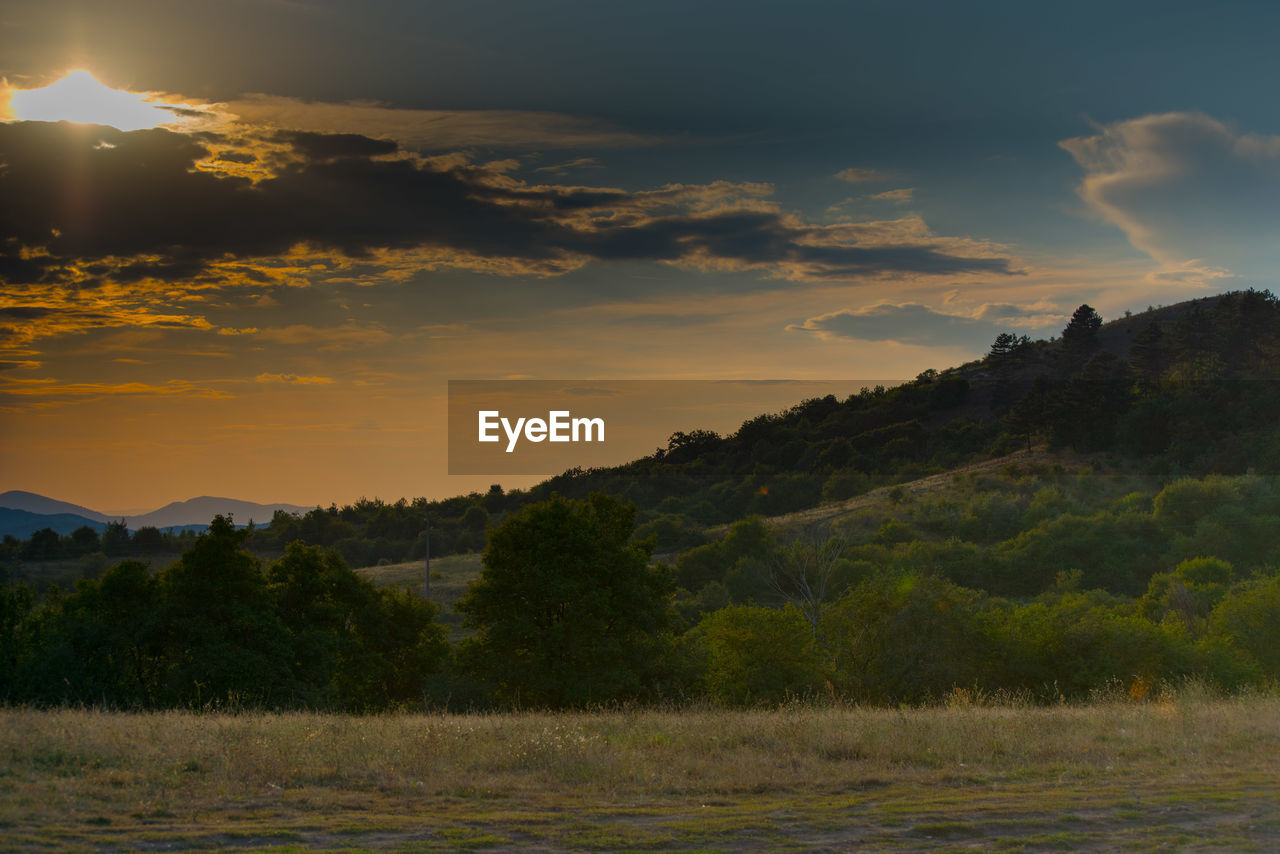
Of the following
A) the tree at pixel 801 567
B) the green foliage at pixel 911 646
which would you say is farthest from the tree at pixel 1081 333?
the green foliage at pixel 911 646

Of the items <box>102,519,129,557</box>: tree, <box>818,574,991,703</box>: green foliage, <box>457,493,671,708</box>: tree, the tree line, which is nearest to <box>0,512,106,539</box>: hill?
<box>102,519,129,557</box>: tree

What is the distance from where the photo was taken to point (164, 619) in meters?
29.4

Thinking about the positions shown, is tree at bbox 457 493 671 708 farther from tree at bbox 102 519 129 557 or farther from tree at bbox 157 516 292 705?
tree at bbox 102 519 129 557

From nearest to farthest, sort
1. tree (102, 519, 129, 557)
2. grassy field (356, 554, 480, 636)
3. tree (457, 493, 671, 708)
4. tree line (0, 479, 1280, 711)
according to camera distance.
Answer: tree line (0, 479, 1280, 711), tree (457, 493, 671, 708), grassy field (356, 554, 480, 636), tree (102, 519, 129, 557)

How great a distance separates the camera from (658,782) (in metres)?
10.9

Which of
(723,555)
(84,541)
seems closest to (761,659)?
(723,555)

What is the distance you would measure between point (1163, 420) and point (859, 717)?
87.7 meters

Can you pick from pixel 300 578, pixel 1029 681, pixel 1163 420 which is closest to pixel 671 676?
pixel 1029 681

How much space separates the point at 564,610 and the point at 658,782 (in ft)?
70.9

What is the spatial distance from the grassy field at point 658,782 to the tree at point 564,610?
602 inches

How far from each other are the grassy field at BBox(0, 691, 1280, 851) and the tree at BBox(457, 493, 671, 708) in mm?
15302

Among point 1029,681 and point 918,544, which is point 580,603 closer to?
point 1029,681

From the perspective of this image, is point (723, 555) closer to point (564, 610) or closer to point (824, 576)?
point (824, 576)

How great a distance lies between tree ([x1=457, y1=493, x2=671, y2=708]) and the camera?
1212 inches
